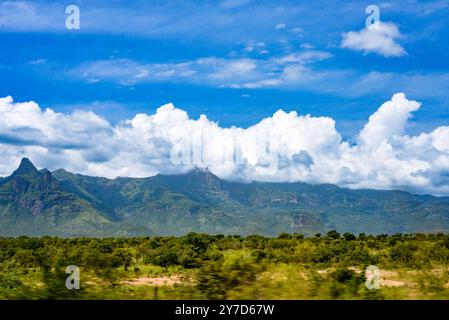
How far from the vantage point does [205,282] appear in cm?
752

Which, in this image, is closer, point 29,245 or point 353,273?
point 353,273

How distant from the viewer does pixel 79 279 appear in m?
7.48
